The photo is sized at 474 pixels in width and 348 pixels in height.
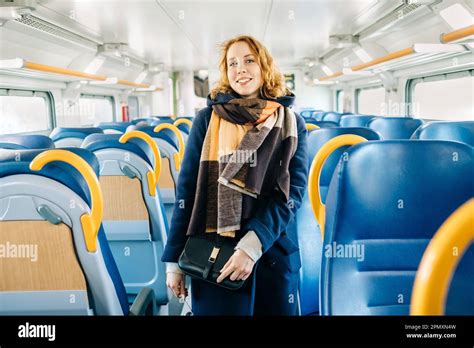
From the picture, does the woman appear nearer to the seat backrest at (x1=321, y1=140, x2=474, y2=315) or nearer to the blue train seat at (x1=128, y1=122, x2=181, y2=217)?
the seat backrest at (x1=321, y1=140, x2=474, y2=315)

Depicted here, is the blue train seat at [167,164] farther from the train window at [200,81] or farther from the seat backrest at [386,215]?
the train window at [200,81]

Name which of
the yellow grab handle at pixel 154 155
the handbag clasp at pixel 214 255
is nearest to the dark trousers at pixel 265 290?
the handbag clasp at pixel 214 255

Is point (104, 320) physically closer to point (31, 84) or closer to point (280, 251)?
point (280, 251)

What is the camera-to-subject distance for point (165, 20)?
5281 mm

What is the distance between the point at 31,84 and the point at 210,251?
534 cm

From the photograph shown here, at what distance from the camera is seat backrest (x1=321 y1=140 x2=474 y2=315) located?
1079 mm

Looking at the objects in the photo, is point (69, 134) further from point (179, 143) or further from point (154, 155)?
point (154, 155)

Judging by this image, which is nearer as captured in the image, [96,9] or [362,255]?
[362,255]

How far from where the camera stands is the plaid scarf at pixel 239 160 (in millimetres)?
1165

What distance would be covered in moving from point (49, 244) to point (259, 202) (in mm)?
587

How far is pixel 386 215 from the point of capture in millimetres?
1106

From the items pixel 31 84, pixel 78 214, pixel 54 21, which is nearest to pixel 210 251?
pixel 78 214

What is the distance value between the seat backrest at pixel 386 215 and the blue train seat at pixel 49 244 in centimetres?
64

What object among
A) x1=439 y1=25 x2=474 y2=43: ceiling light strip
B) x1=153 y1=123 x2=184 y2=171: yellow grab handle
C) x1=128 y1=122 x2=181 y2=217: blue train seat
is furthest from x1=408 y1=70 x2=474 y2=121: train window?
x1=128 y1=122 x2=181 y2=217: blue train seat
